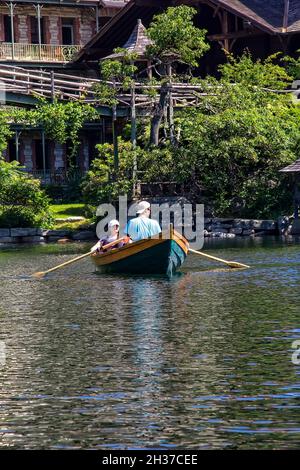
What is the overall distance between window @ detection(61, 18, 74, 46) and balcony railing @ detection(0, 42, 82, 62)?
150 cm

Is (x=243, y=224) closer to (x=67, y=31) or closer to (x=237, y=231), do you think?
(x=237, y=231)

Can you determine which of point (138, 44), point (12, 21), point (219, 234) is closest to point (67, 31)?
point (12, 21)

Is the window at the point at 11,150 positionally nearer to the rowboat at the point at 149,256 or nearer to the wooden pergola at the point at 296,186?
the wooden pergola at the point at 296,186

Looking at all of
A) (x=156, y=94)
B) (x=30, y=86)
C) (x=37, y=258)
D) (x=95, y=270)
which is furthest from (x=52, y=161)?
(x=95, y=270)

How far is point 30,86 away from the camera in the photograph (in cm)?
5656

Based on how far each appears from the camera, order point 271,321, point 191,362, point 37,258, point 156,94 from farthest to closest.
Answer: point 156,94 < point 37,258 < point 271,321 < point 191,362

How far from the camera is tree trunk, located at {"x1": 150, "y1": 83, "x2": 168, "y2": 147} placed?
164 feet

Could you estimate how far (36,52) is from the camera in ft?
222

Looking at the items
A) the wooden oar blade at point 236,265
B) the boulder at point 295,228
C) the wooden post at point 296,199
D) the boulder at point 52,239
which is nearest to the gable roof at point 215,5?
the wooden post at point 296,199

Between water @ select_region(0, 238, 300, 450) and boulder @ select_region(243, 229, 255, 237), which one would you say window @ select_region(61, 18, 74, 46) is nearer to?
boulder @ select_region(243, 229, 255, 237)

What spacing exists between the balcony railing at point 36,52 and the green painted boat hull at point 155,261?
1348 inches

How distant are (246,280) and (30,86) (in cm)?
2827

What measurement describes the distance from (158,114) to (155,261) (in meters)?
18.1

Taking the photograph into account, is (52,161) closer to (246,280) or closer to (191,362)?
(246,280)
